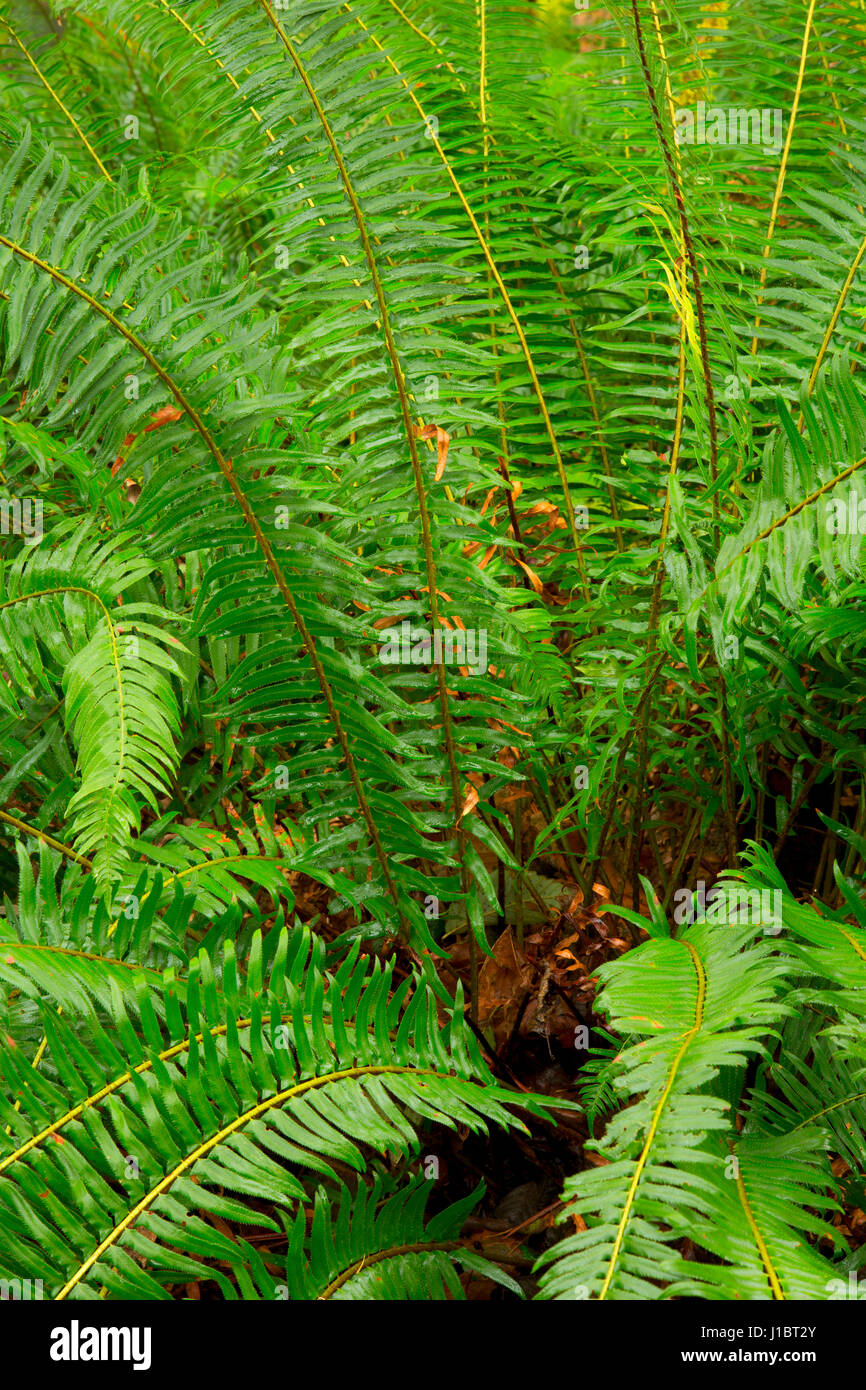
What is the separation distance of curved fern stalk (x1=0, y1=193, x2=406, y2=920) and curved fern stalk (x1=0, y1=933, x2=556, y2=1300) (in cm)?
27

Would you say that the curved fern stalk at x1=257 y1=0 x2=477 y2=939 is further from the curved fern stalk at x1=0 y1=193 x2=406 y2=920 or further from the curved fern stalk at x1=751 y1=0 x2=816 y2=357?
the curved fern stalk at x1=751 y1=0 x2=816 y2=357

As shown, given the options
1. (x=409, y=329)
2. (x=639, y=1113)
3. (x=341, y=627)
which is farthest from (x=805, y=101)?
(x=639, y=1113)

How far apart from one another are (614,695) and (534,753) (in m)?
0.22

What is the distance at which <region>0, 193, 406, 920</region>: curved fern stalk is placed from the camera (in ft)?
4.16

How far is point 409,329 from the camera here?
4.77 ft

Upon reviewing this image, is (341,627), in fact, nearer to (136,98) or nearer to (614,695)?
(614,695)

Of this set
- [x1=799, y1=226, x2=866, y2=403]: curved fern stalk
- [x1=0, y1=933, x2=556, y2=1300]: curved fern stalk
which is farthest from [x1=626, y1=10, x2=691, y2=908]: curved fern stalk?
[x1=0, y1=933, x2=556, y2=1300]: curved fern stalk

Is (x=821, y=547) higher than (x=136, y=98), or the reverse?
(x=136, y=98)

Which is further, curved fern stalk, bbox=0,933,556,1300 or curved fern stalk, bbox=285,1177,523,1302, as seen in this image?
curved fern stalk, bbox=285,1177,523,1302

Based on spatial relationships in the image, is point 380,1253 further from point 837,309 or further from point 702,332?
point 837,309

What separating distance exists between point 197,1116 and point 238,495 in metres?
0.73

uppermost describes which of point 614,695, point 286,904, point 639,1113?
point 614,695

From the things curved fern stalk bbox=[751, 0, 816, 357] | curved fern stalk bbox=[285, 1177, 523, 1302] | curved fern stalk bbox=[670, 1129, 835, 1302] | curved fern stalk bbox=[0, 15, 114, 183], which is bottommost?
curved fern stalk bbox=[285, 1177, 523, 1302]

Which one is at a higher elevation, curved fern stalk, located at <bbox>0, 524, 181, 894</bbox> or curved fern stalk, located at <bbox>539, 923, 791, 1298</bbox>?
curved fern stalk, located at <bbox>0, 524, 181, 894</bbox>
